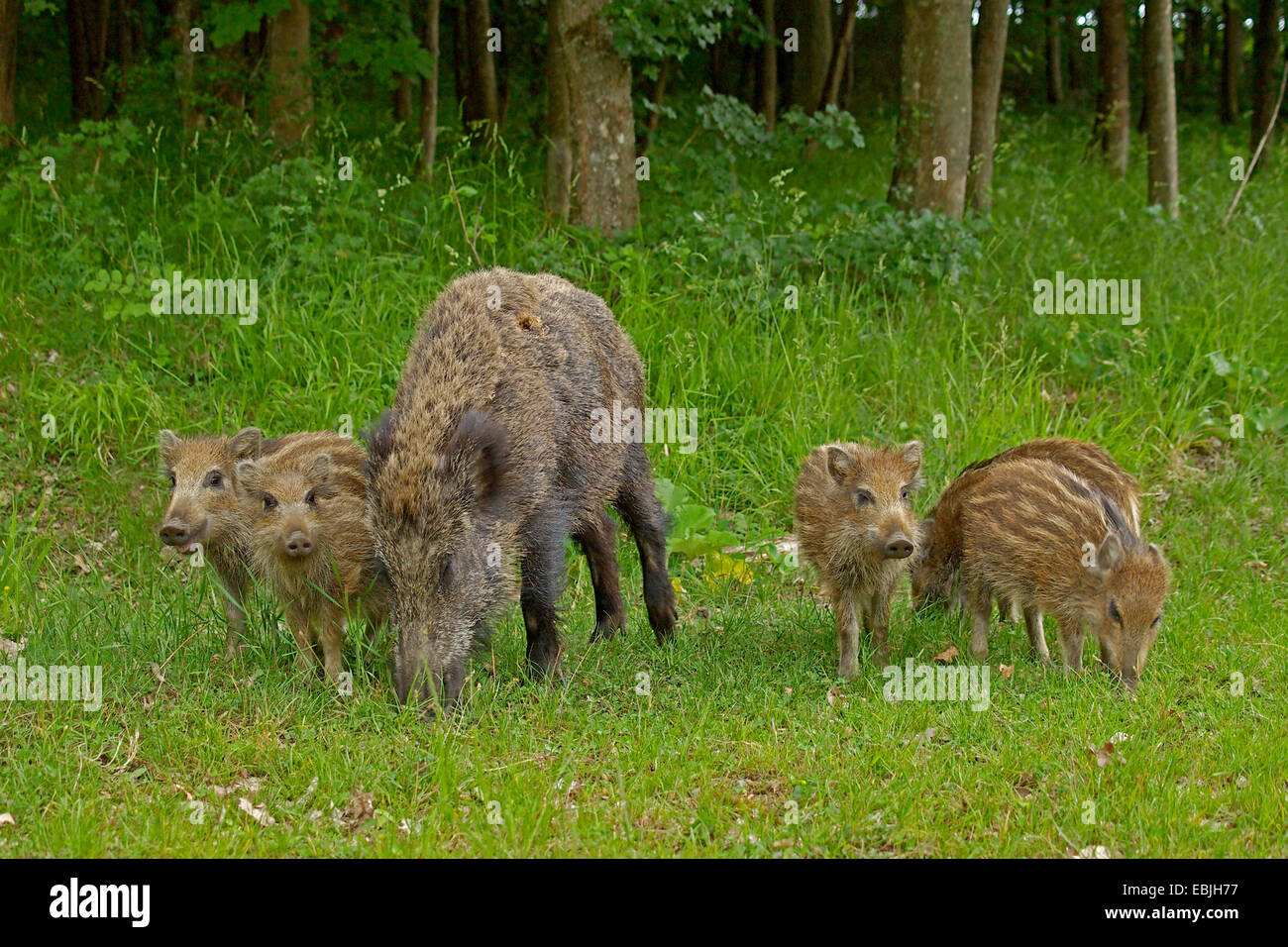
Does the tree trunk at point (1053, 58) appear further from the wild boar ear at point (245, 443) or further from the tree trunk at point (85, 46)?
the wild boar ear at point (245, 443)

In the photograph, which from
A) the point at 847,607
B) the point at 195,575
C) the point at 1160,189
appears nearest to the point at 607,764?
the point at 847,607

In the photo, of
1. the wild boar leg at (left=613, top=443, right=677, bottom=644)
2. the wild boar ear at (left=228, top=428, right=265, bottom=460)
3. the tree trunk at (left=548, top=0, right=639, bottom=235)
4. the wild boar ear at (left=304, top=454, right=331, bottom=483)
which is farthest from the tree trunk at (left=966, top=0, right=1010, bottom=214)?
the wild boar ear at (left=304, top=454, right=331, bottom=483)

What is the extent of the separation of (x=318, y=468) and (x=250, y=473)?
31 centimetres

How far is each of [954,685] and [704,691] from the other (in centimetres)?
106

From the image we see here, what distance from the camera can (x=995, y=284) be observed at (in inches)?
406

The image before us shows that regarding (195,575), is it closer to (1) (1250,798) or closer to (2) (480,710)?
(2) (480,710)

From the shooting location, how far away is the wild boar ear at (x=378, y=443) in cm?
518

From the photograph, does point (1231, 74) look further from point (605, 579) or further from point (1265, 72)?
point (605, 579)

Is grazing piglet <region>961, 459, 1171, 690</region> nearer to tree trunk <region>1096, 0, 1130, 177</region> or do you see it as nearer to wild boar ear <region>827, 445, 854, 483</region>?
wild boar ear <region>827, 445, 854, 483</region>

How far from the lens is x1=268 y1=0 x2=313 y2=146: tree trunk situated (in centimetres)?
1069

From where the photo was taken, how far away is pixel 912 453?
6.17 m

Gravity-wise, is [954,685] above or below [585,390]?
below

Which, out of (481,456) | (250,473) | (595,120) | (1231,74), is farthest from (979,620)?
(1231,74)

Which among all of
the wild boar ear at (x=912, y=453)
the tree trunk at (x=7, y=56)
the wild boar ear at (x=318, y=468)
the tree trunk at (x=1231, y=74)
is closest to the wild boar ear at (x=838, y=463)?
the wild boar ear at (x=912, y=453)
